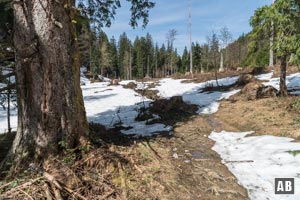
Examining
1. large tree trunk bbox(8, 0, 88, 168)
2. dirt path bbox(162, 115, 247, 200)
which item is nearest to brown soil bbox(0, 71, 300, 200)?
dirt path bbox(162, 115, 247, 200)

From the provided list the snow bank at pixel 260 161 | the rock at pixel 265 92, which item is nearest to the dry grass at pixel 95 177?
the snow bank at pixel 260 161

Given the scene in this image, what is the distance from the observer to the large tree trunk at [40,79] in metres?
4.00

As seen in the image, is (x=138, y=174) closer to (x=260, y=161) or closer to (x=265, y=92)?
(x=260, y=161)

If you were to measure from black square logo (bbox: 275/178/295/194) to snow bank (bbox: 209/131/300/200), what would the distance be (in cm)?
5

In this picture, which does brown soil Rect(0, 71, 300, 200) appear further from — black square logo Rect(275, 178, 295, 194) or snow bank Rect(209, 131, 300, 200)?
black square logo Rect(275, 178, 295, 194)

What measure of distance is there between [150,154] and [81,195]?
176 centimetres

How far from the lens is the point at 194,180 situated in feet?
14.0

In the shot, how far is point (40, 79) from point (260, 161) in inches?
161

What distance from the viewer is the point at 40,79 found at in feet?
13.3

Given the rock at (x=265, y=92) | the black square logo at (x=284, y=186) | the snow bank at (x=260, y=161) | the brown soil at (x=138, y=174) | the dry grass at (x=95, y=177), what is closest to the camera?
the dry grass at (x=95, y=177)

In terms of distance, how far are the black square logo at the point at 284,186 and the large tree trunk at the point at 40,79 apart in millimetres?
3245

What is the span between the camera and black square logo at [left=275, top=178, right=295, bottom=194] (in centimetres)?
383

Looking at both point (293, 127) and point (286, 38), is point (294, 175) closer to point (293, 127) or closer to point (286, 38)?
point (293, 127)

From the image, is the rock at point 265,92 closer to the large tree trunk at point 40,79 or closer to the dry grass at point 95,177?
the dry grass at point 95,177
